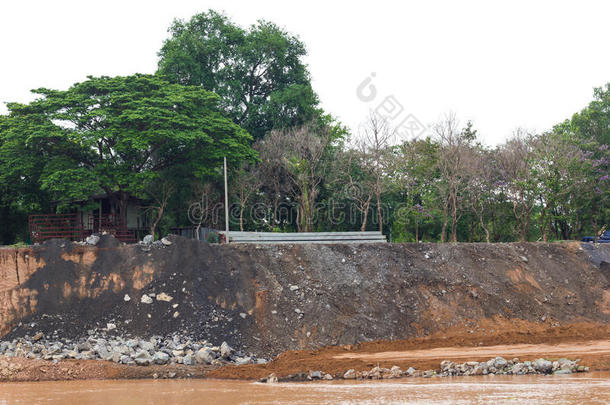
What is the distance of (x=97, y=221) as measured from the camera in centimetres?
3619

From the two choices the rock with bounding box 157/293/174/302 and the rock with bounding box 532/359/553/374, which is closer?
the rock with bounding box 532/359/553/374

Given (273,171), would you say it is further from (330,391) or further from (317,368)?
(330,391)


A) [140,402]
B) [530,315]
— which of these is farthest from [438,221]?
[140,402]

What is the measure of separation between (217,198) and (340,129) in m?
14.9

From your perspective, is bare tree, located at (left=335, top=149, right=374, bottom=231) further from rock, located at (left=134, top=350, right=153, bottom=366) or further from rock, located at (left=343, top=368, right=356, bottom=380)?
rock, located at (left=134, top=350, right=153, bottom=366)

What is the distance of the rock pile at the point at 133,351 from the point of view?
18375mm

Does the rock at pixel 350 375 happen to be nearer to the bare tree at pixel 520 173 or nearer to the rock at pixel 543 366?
the rock at pixel 543 366

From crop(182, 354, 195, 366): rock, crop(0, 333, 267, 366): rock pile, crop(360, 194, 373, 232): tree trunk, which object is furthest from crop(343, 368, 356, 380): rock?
crop(360, 194, 373, 232): tree trunk

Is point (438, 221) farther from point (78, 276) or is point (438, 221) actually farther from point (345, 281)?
point (78, 276)

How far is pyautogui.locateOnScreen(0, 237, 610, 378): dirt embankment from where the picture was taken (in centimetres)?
2052

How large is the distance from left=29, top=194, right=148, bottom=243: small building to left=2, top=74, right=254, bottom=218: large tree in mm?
1279

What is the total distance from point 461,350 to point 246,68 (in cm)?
2662

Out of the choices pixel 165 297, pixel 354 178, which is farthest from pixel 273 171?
pixel 165 297

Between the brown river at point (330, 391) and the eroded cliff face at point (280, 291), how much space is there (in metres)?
3.28
